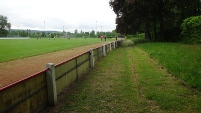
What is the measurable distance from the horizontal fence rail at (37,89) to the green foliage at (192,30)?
18.3 m

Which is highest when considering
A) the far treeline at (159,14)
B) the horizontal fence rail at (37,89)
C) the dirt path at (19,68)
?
the far treeline at (159,14)

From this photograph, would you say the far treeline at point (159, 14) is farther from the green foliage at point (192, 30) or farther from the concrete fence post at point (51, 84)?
the concrete fence post at point (51, 84)

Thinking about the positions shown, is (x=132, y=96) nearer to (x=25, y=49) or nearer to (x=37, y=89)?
(x=37, y=89)

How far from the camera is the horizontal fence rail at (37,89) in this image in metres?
4.63

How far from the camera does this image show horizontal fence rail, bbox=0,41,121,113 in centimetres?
463

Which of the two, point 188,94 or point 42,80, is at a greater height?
point 42,80

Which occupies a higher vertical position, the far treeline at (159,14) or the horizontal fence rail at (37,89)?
the far treeline at (159,14)

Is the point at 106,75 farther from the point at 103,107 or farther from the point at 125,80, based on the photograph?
the point at 103,107

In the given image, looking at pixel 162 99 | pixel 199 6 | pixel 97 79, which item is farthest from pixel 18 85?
pixel 199 6

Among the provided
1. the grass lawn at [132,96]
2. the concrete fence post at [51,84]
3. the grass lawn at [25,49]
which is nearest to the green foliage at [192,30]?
the grass lawn at [25,49]

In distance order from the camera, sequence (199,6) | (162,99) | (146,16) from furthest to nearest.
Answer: (199,6) < (146,16) < (162,99)

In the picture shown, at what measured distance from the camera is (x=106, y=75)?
1081cm

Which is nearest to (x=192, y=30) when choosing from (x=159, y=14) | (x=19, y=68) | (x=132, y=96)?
(x=159, y=14)

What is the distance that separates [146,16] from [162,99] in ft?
95.4
